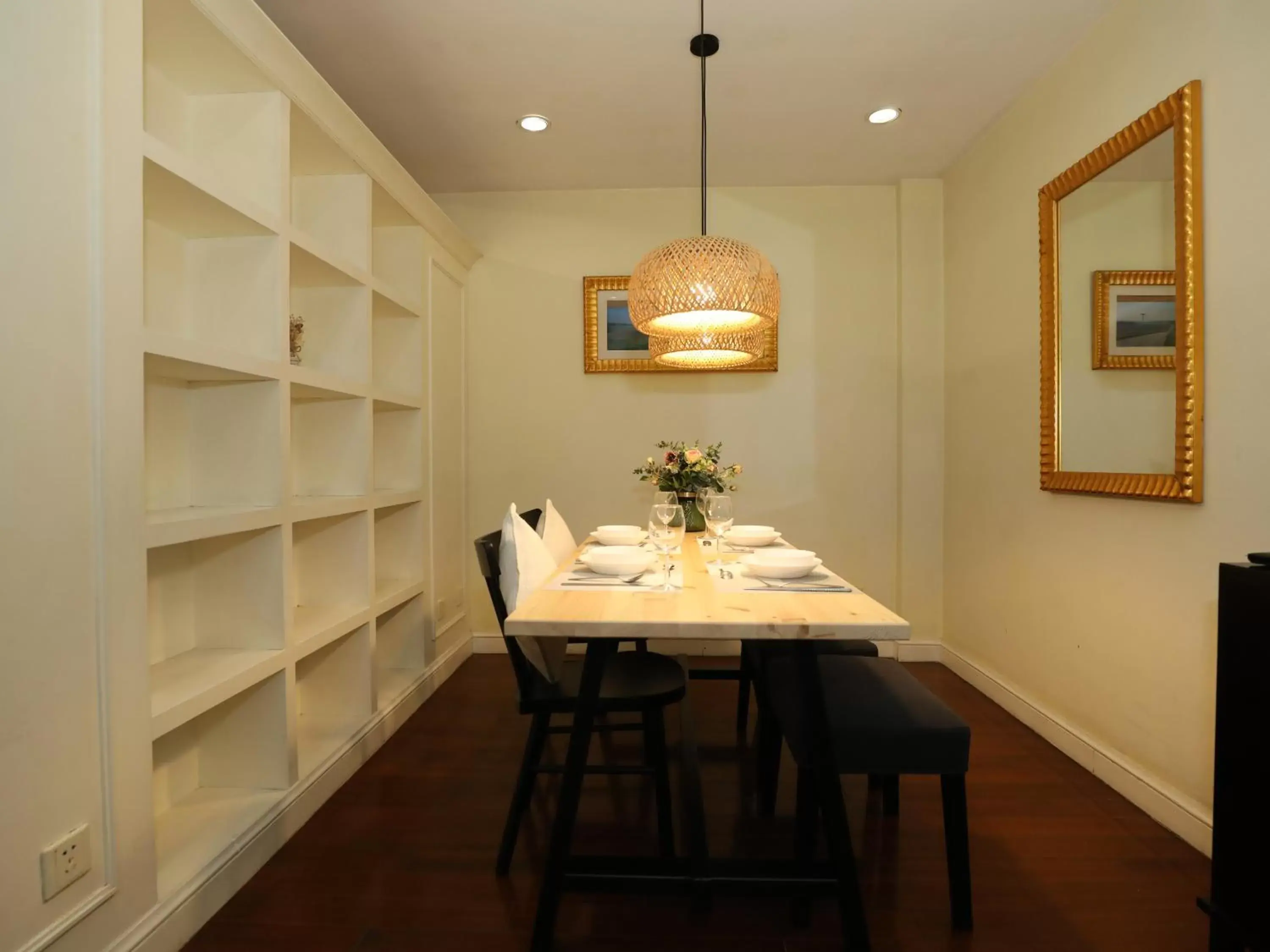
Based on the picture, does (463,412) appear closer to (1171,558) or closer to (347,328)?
(347,328)

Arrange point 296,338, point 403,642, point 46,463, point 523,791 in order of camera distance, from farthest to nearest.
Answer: point 403,642 < point 296,338 < point 523,791 < point 46,463

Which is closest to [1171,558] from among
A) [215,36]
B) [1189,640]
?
[1189,640]

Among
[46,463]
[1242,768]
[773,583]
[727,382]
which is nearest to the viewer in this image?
[46,463]

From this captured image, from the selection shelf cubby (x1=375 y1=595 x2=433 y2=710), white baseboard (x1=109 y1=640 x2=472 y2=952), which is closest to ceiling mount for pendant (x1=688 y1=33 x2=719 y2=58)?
shelf cubby (x1=375 y1=595 x2=433 y2=710)

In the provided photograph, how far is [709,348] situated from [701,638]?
1.55m

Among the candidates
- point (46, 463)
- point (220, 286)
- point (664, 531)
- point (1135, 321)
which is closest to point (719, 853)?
point (664, 531)

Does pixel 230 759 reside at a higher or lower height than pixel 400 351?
lower

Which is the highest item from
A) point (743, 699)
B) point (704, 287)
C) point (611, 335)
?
point (611, 335)

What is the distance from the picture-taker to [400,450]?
305 centimetres

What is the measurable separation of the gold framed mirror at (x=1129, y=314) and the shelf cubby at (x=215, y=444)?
2.63m

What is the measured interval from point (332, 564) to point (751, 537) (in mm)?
1592

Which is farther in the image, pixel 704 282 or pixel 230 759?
pixel 704 282

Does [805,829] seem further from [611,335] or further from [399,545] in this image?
[611,335]

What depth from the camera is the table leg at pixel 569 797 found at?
144 centimetres
